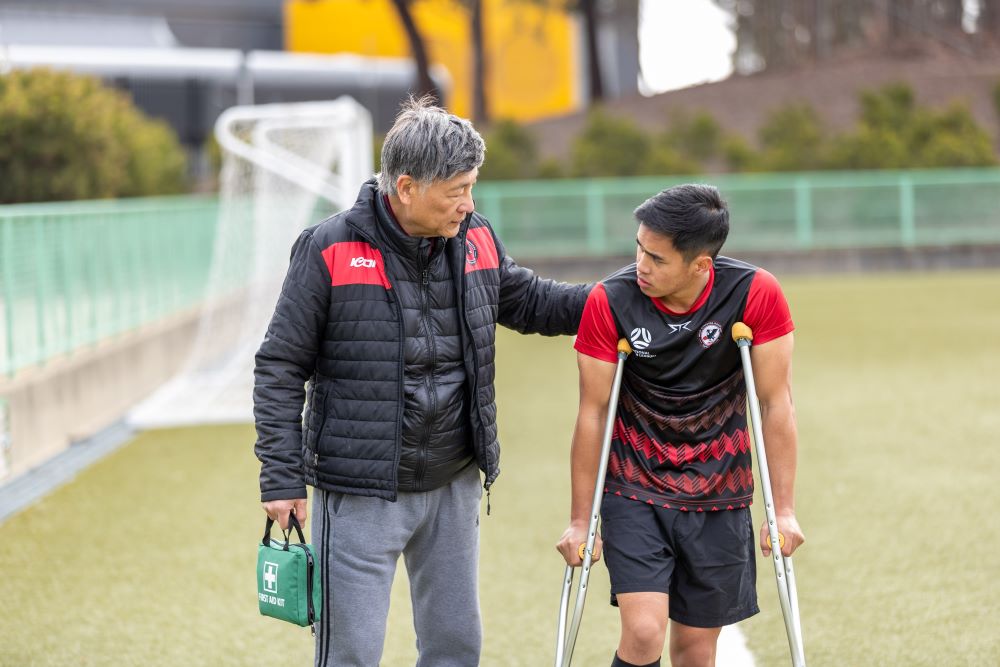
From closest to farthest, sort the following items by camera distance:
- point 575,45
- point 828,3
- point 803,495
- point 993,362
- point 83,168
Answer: point 803,495 < point 993,362 < point 83,168 < point 828,3 < point 575,45

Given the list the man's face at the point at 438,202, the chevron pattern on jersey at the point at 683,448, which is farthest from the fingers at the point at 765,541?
the man's face at the point at 438,202

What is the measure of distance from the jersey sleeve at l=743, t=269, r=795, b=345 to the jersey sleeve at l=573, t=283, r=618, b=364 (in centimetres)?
37

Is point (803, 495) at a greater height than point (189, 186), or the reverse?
point (189, 186)

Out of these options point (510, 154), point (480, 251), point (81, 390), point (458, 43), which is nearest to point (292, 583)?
point (480, 251)

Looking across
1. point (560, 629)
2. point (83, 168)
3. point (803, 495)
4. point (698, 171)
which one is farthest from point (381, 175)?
point (698, 171)

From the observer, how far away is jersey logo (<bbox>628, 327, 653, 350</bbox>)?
387 centimetres

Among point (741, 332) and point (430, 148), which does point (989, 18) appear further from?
point (430, 148)

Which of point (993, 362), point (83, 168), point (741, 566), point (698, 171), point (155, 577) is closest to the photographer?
point (741, 566)

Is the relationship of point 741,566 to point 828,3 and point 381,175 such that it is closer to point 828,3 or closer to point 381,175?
point 381,175

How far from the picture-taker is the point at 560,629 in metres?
3.88

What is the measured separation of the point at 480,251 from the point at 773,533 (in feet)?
3.71

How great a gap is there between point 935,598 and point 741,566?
7.46 ft

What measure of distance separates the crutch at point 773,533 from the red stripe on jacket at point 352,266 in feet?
3.22

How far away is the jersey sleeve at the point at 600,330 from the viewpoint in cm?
390
